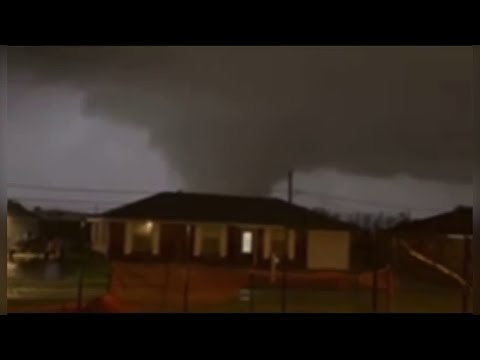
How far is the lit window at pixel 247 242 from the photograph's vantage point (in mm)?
4438

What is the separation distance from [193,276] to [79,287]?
1.81 ft

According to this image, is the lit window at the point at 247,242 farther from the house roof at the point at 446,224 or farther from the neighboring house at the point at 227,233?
the house roof at the point at 446,224

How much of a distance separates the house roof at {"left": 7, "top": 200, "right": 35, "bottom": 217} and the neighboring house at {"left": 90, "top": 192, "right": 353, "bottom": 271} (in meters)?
0.37

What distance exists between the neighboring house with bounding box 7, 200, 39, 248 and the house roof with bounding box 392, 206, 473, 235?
5.74ft

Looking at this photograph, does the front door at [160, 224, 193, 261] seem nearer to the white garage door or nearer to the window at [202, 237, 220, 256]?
the window at [202, 237, 220, 256]

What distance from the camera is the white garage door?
14.6 ft

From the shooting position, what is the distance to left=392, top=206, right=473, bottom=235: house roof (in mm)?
4426

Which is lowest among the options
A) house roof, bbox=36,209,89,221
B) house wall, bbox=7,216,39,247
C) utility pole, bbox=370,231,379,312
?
utility pole, bbox=370,231,379,312

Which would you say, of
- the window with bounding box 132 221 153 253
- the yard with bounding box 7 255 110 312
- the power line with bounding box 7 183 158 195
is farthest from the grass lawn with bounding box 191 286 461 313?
the power line with bounding box 7 183 158 195

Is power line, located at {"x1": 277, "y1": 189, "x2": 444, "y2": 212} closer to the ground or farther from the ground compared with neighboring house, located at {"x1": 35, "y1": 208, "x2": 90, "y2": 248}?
farther from the ground

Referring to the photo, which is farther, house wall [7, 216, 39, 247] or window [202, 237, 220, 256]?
window [202, 237, 220, 256]

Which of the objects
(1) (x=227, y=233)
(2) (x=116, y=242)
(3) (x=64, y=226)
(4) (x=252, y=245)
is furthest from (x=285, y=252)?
(3) (x=64, y=226)
